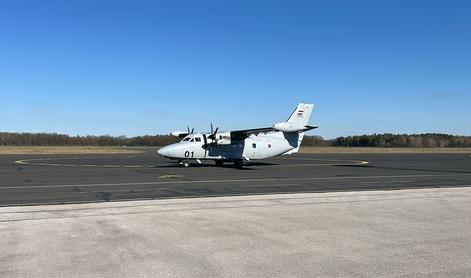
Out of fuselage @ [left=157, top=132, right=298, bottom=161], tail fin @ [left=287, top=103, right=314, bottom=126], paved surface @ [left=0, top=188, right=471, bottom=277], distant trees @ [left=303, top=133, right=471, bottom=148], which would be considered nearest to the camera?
paved surface @ [left=0, top=188, right=471, bottom=277]

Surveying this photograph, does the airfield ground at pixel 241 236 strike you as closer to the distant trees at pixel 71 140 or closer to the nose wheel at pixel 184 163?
the nose wheel at pixel 184 163

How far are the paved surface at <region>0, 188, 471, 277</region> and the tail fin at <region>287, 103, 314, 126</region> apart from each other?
24.0 metres

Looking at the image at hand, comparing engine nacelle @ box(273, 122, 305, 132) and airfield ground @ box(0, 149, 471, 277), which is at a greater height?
engine nacelle @ box(273, 122, 305, 132)

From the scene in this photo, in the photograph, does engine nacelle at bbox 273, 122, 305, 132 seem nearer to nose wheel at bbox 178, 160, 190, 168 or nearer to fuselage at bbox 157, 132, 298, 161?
fuselage at bbox 157, 132, 298, 161

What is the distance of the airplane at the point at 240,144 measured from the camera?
32.0 m

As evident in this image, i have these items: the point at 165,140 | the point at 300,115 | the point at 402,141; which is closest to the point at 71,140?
the point at 165,140

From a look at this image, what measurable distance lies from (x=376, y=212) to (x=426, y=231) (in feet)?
7.49

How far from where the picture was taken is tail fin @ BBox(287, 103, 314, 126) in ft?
121

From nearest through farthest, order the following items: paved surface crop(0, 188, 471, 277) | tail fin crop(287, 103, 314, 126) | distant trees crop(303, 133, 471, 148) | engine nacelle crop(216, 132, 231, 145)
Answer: paved surface crop(0, 188, 471, 277) < engine nacelle crop(216, 132, 231, 145) < tail fin crop(287, 103, 314, 126) < distant trees crop(303, 133, 471, 148)

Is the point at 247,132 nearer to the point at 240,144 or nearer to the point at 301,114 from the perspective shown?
the point at 240,144

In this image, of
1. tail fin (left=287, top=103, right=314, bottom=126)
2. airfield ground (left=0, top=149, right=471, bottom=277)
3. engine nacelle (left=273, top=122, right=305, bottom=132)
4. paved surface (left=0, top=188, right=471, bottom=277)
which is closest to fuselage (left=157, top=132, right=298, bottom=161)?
tail fin (left=287, top=103, right=314, bottom=126)

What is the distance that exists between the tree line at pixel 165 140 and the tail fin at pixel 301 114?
74.0 meters

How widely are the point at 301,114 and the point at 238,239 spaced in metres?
29.4

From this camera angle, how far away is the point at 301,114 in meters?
37.0
